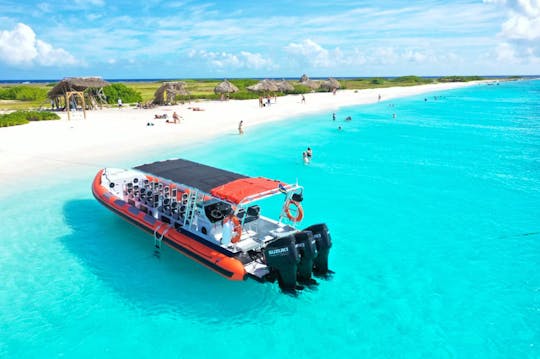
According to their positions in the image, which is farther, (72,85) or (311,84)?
(311,84)

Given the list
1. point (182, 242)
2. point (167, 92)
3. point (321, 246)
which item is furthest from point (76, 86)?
point (321, 246)

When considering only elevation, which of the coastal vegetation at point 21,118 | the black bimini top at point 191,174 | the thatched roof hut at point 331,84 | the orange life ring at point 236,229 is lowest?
the orange life ring at point 236,229

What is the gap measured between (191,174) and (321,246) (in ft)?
13.5

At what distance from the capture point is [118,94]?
43.4m

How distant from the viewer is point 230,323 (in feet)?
24.4

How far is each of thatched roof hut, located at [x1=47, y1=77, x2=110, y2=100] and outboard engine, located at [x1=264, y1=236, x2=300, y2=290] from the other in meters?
31.9

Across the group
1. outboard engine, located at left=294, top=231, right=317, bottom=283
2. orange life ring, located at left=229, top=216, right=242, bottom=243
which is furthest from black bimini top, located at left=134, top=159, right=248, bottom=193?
outboard engine, located at left=294, top=231, right=317, bottom=283

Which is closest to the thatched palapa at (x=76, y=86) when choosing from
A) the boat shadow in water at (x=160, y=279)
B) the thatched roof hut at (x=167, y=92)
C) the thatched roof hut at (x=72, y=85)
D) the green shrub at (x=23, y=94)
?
the thatched roof hut at (x=72, y=85)

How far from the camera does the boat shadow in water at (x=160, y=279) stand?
791 centimetres

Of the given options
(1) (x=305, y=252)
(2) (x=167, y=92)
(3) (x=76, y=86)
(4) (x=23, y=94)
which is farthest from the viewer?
(4) (x=23, y=94)

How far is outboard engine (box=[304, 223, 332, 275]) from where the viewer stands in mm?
8203

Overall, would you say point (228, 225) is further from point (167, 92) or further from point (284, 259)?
point (167, 92)

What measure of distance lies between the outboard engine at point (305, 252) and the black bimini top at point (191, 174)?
2.53 metres

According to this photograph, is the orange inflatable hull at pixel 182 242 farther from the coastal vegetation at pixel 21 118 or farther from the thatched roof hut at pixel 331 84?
the thatched roof hut at pixel 331 84
